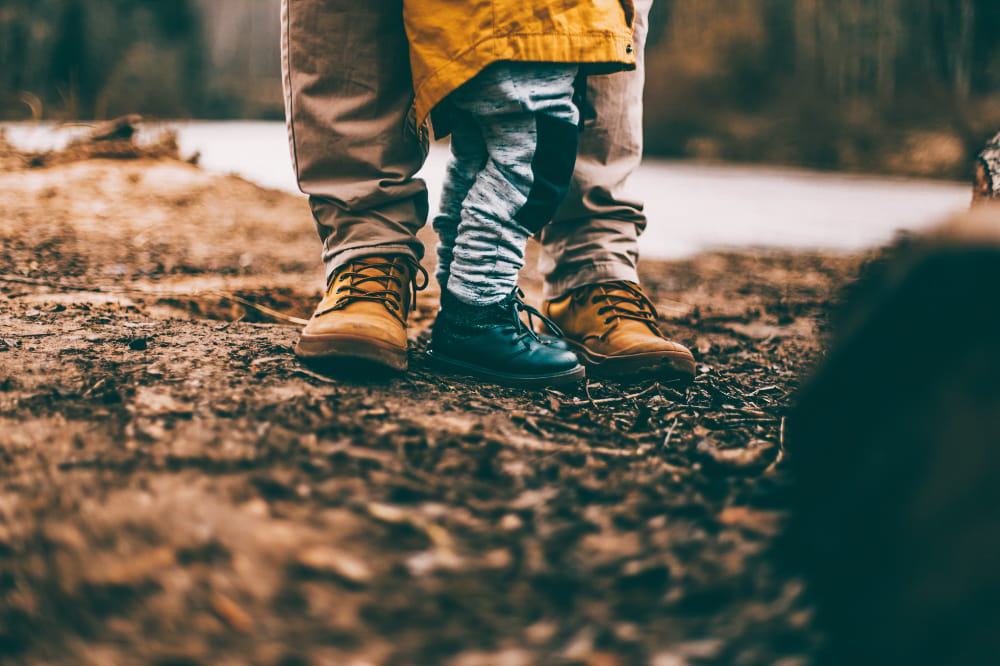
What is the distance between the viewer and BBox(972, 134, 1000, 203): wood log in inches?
67.6

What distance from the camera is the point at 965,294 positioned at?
2.11 ft

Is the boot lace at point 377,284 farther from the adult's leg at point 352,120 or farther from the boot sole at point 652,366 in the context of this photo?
the boot sole at point 652,366

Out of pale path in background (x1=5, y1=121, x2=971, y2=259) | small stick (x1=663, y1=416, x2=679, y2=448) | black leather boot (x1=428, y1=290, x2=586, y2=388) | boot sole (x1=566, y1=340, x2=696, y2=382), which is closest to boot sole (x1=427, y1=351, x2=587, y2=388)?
black leather boot (x1=428, y1=290, x2=586, y2=388)

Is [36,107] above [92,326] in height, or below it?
above

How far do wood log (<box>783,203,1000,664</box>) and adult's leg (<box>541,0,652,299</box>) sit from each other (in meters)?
0.96

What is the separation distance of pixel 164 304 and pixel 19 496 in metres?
1.11

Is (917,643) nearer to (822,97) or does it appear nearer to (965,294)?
(965,294)

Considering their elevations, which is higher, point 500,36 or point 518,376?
point 500,36

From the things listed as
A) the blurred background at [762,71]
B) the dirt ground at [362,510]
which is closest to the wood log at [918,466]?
the dirt ground at [362,510]

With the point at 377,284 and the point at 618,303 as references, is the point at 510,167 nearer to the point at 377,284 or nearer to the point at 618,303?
the point at 377,284

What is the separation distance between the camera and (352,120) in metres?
1.49

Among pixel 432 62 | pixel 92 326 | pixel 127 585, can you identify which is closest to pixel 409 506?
pixel 127 585

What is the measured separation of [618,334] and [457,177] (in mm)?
458

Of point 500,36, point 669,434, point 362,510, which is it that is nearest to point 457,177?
point 500,36
